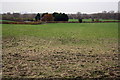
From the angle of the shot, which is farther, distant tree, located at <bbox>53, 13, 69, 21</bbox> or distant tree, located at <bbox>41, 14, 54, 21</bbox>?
distant tree, located at <bbox>53, 13, 69, 21</bbox>

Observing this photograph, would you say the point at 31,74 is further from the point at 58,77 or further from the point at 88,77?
the point at 88,77

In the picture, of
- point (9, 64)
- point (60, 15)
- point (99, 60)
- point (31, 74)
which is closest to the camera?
point (31, 74)

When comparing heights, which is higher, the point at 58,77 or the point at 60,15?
the point at 60,15

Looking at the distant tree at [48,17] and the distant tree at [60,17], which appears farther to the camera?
the distant tree at [60,17]

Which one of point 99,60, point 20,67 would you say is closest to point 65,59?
point 99,60

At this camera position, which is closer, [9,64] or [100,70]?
[100,70]

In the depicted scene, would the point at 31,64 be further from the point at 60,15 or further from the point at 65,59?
the point at 60,15

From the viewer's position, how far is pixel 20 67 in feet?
15.2

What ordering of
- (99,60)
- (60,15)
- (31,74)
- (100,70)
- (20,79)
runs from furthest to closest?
(60,15)
(99,60)
(100,70)
(31,74)
(20,79)

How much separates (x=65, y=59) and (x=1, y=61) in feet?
7.21

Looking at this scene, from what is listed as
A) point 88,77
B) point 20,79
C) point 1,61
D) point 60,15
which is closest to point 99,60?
point 88,77

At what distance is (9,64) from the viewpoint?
16.1ft

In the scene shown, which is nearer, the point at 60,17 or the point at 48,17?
the point at 48,17

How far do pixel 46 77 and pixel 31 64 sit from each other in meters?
1.18
